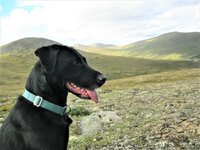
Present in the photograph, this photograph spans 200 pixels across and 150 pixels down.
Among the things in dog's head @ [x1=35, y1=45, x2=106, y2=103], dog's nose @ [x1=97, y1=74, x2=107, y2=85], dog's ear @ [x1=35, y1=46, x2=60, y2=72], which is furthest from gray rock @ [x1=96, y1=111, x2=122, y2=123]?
dog's ear @ [x1=35, y1=46, x2=60, y2=72]

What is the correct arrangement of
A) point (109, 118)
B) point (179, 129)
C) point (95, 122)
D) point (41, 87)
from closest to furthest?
point (41, 87), point (179, 129), point (95, 122), point (109, 118)

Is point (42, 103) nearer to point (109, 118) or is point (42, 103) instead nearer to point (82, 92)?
point (82, 92)

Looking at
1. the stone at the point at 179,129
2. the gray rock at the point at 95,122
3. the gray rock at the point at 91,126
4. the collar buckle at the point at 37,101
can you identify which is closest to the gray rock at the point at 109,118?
the gray rock at the point at 95,122

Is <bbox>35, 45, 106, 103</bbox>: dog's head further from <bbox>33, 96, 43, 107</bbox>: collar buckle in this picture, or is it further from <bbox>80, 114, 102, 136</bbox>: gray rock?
<bbox>80, 114, 102, 136</bbox>: gray rock

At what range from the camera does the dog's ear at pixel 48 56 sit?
7.43m

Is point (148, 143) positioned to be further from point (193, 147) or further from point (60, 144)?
point (60, 144)

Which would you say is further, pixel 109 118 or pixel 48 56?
pixel 109 118

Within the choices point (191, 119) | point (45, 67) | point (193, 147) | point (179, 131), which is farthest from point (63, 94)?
point (191, 119)

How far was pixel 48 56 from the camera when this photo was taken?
24.7 feet

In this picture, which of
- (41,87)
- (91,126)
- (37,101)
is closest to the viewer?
(37,101)

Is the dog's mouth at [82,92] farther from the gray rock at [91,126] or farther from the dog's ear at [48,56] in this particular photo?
the gray rock at [91,126]

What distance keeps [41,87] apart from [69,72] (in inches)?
23.4

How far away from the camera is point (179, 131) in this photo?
14.9 metres

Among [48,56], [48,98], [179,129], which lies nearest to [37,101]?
[48,98]
